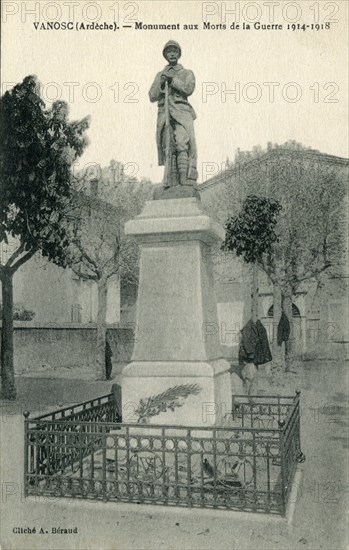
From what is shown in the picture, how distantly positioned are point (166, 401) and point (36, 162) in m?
6.26

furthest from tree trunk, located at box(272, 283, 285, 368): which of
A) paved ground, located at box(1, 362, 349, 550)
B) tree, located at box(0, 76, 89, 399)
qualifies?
paved ground, located at box(1, 362, 349, 550)

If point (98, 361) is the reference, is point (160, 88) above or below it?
above

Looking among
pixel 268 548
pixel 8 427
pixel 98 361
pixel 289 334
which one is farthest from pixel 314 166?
pixel 268 548

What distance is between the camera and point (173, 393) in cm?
609

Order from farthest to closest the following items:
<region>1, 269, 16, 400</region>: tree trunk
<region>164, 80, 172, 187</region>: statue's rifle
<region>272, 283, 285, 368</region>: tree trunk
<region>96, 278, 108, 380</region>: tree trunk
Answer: <region>272, 283, 285, 368</region>: tree trunk < <region>96, 278, 108, 380</region>: tree trunk < <region>1, 269, 16, 400</region>: tree trunk < <region>164, 80, 172, 187</region>: statue's rifle

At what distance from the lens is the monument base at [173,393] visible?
6.08 m

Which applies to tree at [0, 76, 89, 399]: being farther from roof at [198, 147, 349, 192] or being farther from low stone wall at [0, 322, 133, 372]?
low stone wall at [0, 322, 133, 372]

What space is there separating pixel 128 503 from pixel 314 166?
1673 cm

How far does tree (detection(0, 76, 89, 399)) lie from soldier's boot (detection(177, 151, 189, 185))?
422 cm

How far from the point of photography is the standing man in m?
6.56

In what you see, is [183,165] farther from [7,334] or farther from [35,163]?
[7,334]

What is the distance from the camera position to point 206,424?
240 inches

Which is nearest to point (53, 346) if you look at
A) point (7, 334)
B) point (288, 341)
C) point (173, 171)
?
point (288, 341)

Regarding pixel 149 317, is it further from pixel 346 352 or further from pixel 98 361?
pixel 346 352
